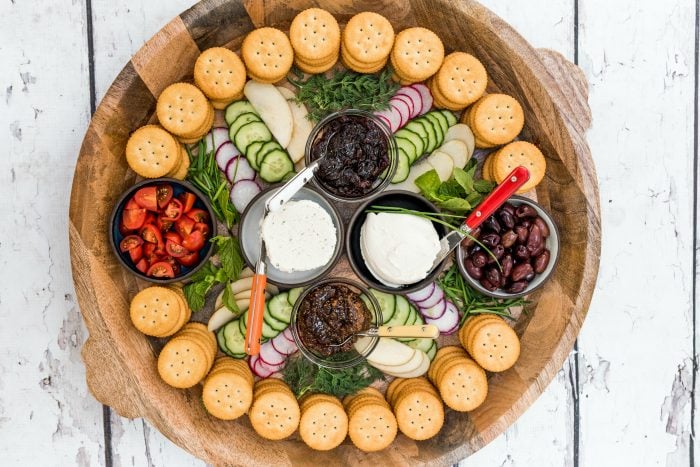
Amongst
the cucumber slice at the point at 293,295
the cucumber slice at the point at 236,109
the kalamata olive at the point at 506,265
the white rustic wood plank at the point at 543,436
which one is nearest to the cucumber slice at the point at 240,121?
the cucumber slice at the point at 236,109

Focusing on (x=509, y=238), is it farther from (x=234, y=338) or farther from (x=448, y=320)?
(x=234, y=338)

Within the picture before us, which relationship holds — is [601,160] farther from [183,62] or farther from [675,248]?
[183,62]

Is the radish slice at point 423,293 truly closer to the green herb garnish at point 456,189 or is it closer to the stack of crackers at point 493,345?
the stack of crackers at point 493,345

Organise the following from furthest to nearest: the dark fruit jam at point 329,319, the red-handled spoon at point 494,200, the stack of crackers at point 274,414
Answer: the stack of crackers at point 274,414 → the dark fruit jam at point 329,319 → the red-handled spoon at point 494,200

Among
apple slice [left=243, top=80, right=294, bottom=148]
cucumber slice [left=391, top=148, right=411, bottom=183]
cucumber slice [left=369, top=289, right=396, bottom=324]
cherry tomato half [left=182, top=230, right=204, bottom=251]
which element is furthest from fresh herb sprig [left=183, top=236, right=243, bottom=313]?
cucumber slice [left=391, top=148, right=411, bottom=183]

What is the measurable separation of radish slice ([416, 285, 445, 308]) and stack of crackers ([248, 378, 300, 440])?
67cm

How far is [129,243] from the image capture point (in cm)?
256

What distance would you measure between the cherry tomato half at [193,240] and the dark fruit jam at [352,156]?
508 mm

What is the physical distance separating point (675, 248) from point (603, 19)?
3.71 feet

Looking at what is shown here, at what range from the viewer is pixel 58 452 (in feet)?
9.93

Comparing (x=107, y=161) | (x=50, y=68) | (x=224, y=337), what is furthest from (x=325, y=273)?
(x=50, y=68)

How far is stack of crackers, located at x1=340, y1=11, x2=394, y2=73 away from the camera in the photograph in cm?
261

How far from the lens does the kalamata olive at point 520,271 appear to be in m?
2.57

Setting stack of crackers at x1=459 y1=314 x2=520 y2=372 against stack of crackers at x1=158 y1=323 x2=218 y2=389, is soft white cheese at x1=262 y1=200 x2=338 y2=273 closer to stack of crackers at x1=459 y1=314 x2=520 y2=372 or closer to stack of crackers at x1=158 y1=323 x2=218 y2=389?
stack of crackers at x1=158 y1=323 x2=218 y2=389
